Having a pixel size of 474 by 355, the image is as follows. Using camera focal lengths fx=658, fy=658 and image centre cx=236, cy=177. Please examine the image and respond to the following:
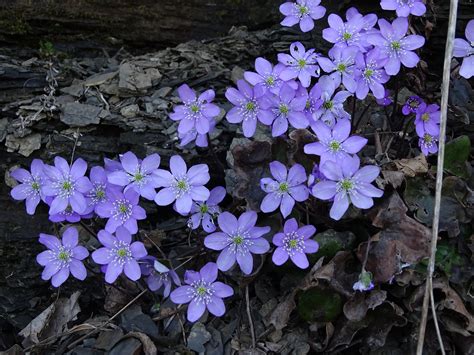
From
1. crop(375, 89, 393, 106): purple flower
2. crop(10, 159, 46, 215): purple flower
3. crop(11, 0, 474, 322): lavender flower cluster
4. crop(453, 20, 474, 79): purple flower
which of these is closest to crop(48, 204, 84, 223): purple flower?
crop(11, 0, 474, 322): lavender flower cluster

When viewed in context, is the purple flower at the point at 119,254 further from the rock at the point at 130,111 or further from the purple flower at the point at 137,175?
the rock at the point at 130,111

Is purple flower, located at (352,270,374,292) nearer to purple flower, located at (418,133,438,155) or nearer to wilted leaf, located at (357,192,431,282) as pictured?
wilted leaf, located at (357,192,431,282)

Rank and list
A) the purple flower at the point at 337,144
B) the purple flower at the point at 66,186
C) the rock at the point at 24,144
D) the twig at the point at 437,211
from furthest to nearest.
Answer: the rock at the point at 24,144 → the purple flower at the point at 66,186 → the purple flower at the point at 337,144 → the twig at the point at 437,211

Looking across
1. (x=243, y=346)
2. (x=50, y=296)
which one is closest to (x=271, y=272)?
(x=243, y=346)

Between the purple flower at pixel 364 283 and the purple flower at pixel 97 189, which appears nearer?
the purple flower at pixel 364 283

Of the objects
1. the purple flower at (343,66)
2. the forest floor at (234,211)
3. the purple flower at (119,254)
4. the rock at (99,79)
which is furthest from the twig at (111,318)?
the purple flower at (343,66)

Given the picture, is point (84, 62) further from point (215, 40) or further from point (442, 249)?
point (442, 249)
